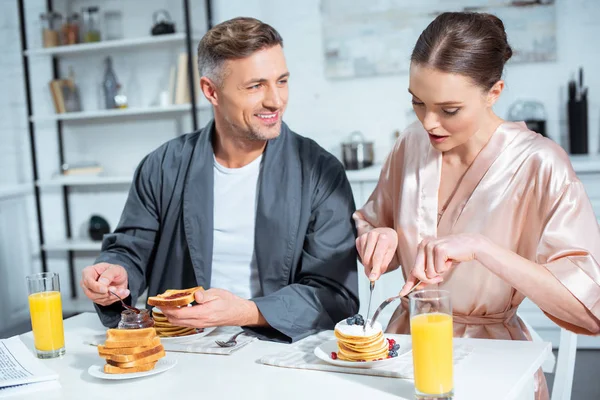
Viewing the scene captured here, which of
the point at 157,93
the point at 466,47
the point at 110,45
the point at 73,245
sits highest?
the point at 110,45

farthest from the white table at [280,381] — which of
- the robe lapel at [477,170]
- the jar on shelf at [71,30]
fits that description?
the jar on shelf at [71,30]

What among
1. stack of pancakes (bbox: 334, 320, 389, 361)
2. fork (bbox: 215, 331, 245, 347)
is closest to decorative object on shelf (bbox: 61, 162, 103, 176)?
fork (bbox: 215, 331, 245, 347)

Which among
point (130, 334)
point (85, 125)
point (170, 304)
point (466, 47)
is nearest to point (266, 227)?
point (170, 304)

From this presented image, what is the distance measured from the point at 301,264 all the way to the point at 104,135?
11.0 feet

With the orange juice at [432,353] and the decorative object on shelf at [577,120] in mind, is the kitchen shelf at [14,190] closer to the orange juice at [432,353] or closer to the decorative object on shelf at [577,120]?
the decorative object on shelf at [577,120]

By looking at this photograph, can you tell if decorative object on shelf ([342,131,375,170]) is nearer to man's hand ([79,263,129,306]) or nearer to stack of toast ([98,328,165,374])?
man's hand ([79,263,129,306])

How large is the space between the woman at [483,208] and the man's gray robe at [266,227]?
0.45 feet

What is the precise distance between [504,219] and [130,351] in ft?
3.15

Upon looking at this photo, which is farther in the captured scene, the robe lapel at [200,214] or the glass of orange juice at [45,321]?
the robe lapel at [200,214]

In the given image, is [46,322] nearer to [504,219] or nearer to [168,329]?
[168,329]

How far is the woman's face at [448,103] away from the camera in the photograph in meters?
1.75

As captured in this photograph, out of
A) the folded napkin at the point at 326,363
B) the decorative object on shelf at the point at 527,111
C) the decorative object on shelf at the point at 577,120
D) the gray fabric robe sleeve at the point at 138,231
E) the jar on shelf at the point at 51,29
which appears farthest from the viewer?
the jar on shelf at the point at 51,29

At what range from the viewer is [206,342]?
1.74 m

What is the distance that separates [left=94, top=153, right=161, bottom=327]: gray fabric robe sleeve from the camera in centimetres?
215
